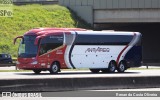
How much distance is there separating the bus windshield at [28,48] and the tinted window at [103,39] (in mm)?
3230

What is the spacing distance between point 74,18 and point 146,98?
161ft

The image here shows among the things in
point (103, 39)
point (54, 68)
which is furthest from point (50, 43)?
point (103, 39)

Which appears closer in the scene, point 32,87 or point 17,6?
point 32,87

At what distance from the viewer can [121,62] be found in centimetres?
3841

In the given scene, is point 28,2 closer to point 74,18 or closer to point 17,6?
point 17,6

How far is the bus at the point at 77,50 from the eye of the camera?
112 ft

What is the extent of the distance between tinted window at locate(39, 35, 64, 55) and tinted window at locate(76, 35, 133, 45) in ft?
5.18

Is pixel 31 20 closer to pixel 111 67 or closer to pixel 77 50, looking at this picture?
pixel 111 67

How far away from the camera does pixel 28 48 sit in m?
Answer: 34.3

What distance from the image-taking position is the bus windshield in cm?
3412

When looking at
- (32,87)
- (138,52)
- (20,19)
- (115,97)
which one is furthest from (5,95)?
(20,19)

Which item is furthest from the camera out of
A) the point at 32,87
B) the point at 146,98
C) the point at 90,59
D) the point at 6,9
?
the point at 6,9
